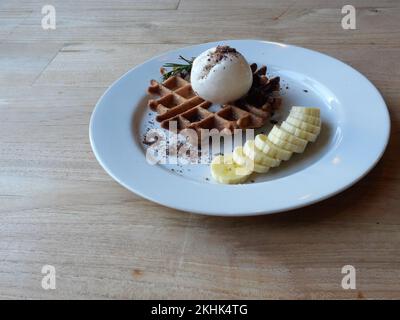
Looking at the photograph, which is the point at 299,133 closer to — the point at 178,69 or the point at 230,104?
the point at 230,104

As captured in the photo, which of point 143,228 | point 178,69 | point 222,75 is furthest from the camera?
point 178,69

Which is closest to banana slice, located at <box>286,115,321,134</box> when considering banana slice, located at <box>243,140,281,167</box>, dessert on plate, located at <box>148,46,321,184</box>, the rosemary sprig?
dessert on plate, located at <box>148,46,321,184</box>

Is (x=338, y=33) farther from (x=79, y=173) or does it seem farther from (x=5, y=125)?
(x=5, y=125)

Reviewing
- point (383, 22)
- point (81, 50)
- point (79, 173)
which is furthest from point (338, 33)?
point (79, 173)

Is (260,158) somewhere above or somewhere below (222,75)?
below

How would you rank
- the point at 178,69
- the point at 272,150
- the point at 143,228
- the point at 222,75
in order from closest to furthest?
the point at 143,228, the point at 272,150, the point at 222,75, the point at 178,69

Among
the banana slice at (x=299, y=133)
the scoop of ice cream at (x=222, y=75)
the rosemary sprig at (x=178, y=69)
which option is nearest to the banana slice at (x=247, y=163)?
the banana slice at (x=299, y=133)

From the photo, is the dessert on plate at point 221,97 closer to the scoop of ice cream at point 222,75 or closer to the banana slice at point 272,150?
the scoop of ice cream at point 222,75

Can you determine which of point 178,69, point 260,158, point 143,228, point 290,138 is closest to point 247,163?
point 260,158
